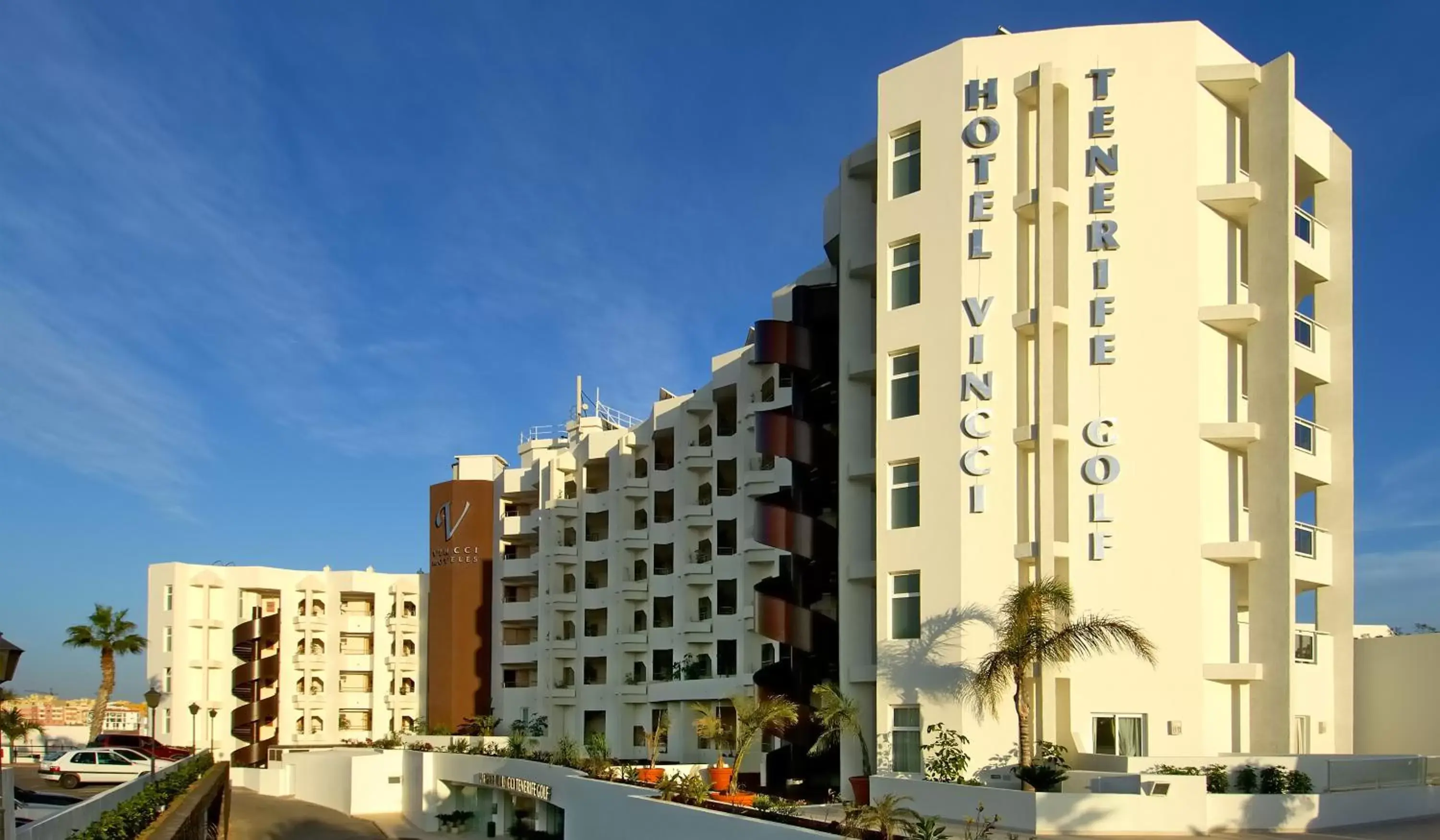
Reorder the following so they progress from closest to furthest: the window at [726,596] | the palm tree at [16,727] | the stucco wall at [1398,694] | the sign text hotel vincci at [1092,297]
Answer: the sign text hotel vincci at [1092,297], the stucco wall at [1398,694], the palm tree at [16,727], the window at [726,596]

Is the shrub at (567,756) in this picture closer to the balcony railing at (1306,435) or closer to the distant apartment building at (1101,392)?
the distant apartment building at (1101,392)

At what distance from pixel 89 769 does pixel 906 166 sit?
3716 centimetres

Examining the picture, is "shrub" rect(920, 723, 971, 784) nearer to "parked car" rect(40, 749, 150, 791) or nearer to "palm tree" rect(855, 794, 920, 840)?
"palm tree" rect(855, 794, 920, 840)

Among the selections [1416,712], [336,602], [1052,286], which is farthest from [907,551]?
[336,602]

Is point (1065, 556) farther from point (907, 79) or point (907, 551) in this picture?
point (907, 79)

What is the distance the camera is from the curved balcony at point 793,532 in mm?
35531

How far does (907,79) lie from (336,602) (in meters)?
54.6

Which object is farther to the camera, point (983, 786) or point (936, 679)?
point (936, 679)

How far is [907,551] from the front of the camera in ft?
98.4

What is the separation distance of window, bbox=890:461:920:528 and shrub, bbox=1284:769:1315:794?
971cm

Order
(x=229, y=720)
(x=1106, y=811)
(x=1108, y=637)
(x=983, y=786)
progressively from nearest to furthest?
1. (x=1106, y=811)
2. (x=983, y=786)
3. (x=1108, y=637)
4. (x=229, y=720)

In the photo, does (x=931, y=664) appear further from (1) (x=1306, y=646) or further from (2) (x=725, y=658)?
(2) (x=725, y=658)

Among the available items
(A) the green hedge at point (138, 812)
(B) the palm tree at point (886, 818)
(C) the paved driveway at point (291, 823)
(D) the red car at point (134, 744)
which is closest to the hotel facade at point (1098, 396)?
(B) the palm tree at point (886, 818)

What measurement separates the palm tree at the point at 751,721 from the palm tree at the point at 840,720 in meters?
1.06
